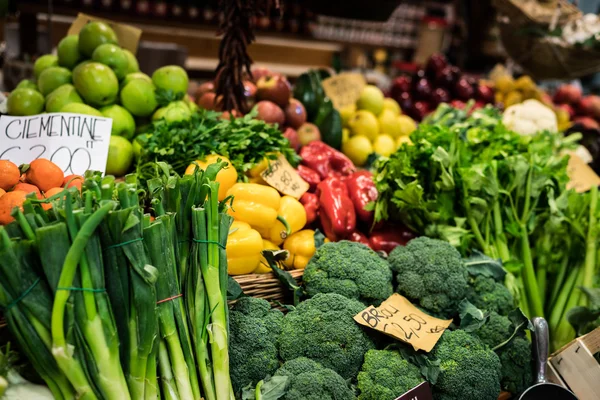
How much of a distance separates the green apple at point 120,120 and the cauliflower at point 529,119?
6.65ft

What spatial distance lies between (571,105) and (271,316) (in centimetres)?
355

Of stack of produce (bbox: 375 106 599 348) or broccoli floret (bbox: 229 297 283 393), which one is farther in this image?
stack of produce (bbox: 375 106 599 348)

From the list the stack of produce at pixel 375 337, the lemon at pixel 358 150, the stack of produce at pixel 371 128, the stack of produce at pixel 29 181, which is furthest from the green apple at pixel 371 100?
the stack of produce at pixel 29 181

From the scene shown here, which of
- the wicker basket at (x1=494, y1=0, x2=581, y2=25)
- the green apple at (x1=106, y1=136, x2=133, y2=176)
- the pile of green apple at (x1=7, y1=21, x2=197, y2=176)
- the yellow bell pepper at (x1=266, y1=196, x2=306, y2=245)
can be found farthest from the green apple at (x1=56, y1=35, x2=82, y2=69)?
the wicker basket at (x1=494, y1=0, x2=581, y2=25)

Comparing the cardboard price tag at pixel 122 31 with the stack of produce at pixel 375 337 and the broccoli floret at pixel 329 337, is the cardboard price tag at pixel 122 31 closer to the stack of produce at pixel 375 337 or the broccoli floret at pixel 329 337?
the stack of produce at pixel 375 337

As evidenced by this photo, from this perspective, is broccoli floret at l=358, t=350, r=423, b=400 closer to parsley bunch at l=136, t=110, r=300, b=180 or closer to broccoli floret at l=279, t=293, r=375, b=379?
broccoli floret at l=279, t=293, r=375, b=379

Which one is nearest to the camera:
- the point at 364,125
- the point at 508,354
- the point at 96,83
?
the point at 508,354

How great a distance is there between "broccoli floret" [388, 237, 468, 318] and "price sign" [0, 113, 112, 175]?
1.05 m

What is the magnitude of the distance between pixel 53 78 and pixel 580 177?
239 centimetres

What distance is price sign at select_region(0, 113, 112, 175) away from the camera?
163 centimetres

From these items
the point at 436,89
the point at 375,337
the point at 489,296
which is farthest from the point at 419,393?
the point at 436,89

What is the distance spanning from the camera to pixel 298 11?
5473mm

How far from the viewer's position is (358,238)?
1794 millimetres

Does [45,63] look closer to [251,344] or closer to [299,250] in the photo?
[299,250]
